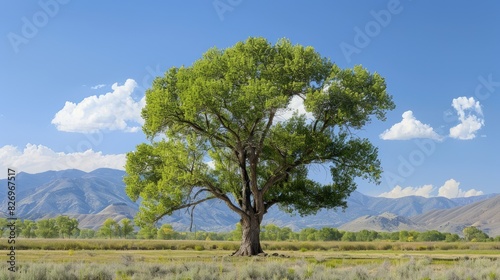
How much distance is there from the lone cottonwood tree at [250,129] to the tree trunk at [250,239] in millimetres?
87

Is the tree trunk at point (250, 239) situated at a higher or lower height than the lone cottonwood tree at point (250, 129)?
lower

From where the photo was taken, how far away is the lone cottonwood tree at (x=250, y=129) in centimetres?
4072

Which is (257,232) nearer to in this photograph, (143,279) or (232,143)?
(232,143)

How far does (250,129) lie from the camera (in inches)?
1695

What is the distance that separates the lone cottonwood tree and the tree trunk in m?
0.09

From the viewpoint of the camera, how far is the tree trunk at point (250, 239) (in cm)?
4494

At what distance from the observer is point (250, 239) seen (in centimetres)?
4547

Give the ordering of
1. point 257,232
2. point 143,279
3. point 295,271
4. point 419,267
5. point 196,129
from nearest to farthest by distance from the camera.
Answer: point 143,279 < point 295,271 < point 419,267 < point 196,129 < point 257,232

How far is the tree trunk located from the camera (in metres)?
44.9

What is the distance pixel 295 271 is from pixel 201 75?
23675 millimetres

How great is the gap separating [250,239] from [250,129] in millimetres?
9794

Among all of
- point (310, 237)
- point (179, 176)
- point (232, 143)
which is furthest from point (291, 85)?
point (310, 237)

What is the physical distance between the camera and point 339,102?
4159 cm

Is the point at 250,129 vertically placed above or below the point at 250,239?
above
